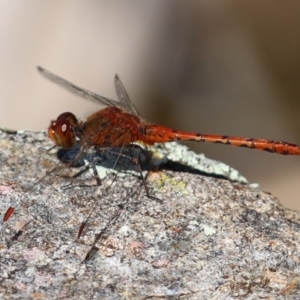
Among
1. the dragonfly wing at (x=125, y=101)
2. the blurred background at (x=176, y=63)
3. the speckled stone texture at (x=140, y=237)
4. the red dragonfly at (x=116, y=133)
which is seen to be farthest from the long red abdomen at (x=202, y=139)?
the blurred background at (x=176, y=63)

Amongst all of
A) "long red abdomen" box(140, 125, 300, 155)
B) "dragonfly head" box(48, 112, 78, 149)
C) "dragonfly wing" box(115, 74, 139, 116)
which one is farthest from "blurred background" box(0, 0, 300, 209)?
"dragonfly head" box(48, 112, 78, 149)

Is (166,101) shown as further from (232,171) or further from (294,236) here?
(294,236)

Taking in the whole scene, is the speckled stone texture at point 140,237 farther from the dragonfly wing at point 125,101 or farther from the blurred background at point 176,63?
the blurred background at point 176,63

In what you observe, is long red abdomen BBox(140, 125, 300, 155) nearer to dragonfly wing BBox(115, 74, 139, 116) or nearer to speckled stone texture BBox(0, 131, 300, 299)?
dragonfly wing BBox(115, 74, 139, 116)

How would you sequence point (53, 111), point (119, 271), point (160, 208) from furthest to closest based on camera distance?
1. point (53, 111)
2. point (160, 208)
3. point (119, 271)

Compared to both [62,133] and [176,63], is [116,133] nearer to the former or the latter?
[62,133]

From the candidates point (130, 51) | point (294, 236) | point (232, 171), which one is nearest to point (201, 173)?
point (232, 171)
